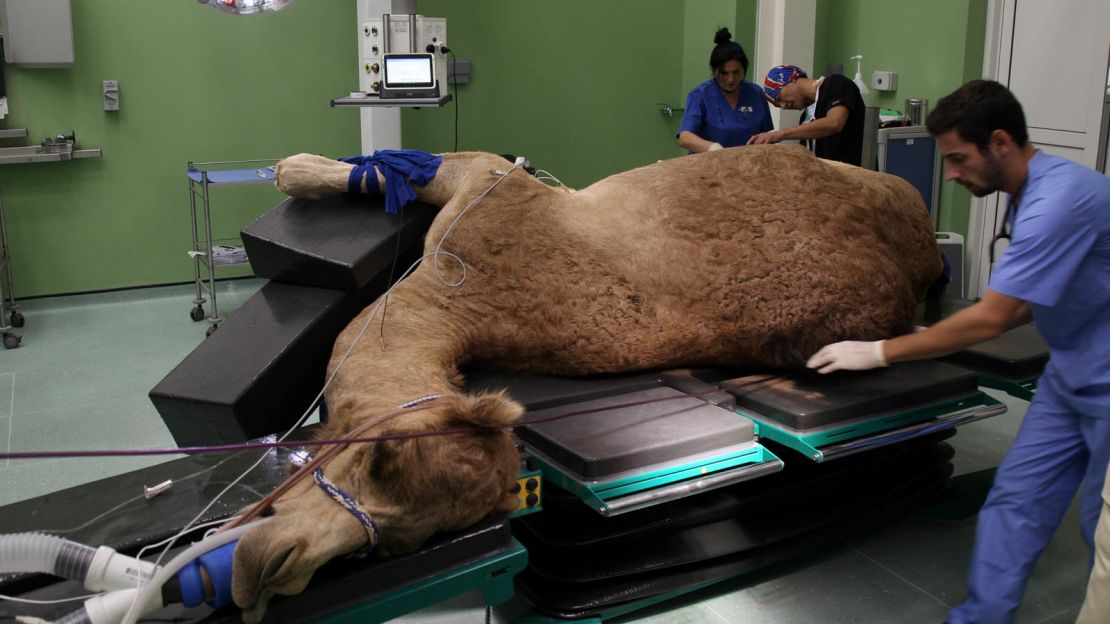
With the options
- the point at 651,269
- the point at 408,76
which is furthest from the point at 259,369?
the point at 408,76

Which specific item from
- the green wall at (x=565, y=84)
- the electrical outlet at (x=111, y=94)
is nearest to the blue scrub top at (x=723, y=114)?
the green wall at (x=565, y=84)

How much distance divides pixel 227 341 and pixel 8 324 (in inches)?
126

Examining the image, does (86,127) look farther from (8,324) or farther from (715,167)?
(715,167)

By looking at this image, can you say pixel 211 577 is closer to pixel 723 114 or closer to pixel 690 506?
pixel 690 506

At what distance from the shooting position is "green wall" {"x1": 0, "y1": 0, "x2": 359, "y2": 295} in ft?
16.7

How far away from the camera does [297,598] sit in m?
1.57

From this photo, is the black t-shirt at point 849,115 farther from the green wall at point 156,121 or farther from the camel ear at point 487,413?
the green wall at point 156,121

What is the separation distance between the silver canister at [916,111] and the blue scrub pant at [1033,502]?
3.45 metres

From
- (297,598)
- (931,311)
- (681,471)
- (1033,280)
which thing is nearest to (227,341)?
(297,598)

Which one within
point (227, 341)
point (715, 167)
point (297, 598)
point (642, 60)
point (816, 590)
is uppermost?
point (642, 60)

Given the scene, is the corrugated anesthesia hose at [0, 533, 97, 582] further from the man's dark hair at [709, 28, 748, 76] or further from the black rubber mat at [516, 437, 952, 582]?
the man's dark hair at [709, 28, 748, 76]

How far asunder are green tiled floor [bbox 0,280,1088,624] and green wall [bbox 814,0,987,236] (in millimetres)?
2029

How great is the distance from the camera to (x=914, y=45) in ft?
17.7

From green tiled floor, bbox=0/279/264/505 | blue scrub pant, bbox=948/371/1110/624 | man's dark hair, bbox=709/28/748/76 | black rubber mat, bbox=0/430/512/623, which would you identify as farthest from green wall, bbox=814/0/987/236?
black rubber mat, bbox=0/430/512/623
